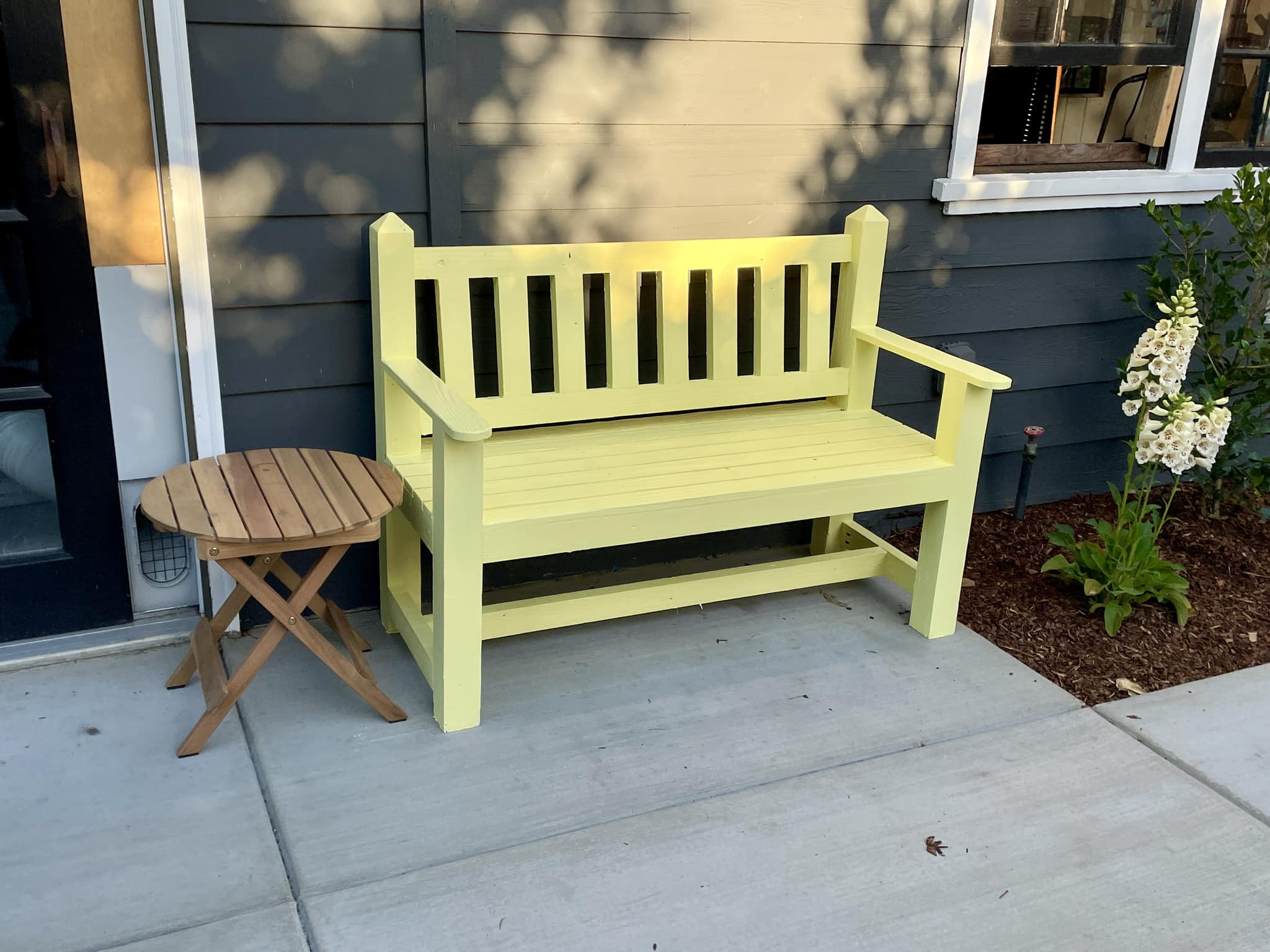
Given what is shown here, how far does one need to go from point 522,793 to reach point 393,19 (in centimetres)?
172

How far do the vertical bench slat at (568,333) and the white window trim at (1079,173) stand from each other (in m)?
1.18

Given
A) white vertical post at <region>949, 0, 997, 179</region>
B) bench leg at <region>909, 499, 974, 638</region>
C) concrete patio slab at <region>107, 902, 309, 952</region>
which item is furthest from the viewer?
white vertical post at <region>949, 0, 997, 179</region>

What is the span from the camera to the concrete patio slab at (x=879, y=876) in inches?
74.5

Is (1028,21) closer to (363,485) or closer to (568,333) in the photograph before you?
(568,333)

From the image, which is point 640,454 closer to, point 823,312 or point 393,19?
point 823,312

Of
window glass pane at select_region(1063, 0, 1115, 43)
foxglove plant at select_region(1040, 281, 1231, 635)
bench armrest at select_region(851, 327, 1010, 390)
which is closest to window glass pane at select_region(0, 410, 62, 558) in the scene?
bench armrest at select_region(851, 327, 1010, 390)

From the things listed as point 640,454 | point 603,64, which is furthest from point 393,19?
point 640,454

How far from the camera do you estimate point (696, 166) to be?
2926 millimetres

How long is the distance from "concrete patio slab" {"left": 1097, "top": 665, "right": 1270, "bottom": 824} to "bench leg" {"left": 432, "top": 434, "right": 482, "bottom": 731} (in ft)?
4.89

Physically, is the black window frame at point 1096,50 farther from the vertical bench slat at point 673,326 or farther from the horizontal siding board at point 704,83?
the vertical bench slat at point 673,326

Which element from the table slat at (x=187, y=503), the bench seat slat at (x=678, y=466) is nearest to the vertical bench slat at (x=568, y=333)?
the bench seat slat at (x=678, y=466)

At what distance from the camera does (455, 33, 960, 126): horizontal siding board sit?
265 centimetres

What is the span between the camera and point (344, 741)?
238cm

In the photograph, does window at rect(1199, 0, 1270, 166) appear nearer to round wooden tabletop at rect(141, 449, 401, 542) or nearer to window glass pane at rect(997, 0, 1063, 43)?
window glass pane at rect(997, 0, 1063, 43)
